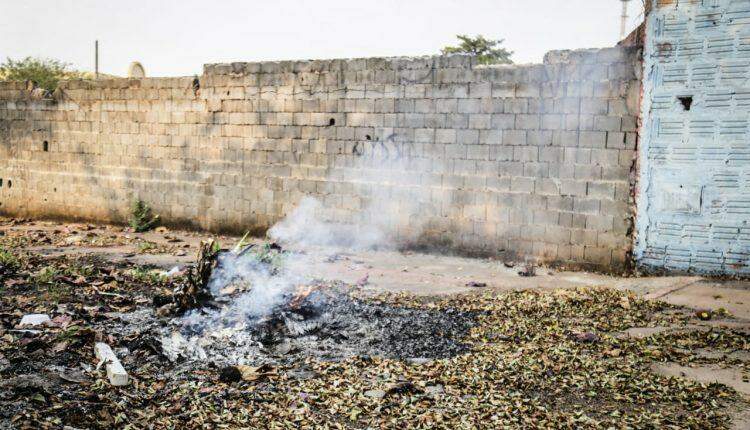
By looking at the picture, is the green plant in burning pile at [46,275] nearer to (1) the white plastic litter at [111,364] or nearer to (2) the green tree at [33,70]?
(1) the white plastic litter at [111,364]

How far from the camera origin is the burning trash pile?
423 cm

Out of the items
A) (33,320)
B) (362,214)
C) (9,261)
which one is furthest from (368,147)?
(33,320)

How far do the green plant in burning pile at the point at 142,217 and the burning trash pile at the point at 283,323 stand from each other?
522 cm

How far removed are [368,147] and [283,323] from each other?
4470mm

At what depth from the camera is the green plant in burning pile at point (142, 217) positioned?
34.1ft

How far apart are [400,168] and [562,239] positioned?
2596 millimetres

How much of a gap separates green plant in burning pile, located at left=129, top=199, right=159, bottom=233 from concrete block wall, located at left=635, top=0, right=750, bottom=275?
846 centimetres

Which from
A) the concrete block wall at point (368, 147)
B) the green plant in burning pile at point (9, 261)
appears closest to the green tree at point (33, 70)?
the concrete block wall at point (368, 147)

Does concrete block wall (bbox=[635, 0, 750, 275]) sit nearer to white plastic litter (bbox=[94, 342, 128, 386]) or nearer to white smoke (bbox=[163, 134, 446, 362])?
white smoke (bbox=[163, 134, 446, 362])

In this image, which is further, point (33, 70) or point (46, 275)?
point (33, 70)

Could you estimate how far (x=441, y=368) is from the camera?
3922mm

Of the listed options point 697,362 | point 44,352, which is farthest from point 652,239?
point 44,352

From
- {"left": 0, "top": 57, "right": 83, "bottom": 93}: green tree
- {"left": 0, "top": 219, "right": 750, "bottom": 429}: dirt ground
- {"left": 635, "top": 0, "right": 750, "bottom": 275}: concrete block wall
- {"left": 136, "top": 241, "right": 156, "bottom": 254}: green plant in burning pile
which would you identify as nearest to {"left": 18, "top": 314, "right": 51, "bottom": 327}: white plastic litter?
{"left": 0, "top": 219, "right": 750, "bottom": 429}: dirt ground

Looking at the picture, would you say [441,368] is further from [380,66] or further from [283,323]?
[380,66]
